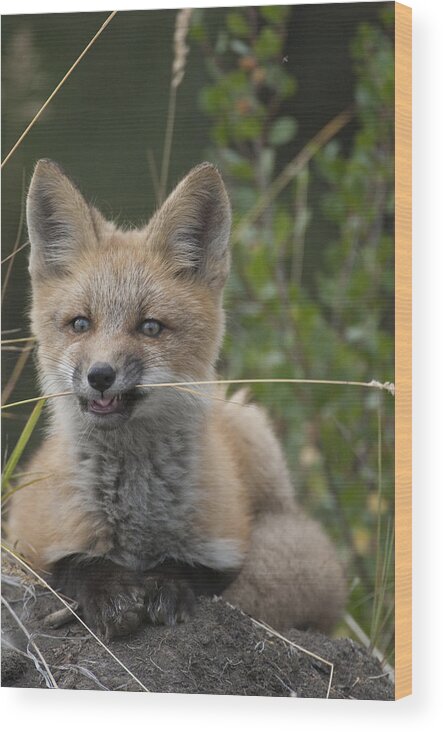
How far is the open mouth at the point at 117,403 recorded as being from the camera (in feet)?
13.1

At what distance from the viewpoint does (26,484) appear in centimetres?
432

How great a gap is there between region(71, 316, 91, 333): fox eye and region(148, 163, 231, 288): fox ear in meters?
0.37

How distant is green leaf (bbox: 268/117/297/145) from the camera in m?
4.24

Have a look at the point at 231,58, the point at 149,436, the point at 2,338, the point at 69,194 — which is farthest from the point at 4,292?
the point at 231,58

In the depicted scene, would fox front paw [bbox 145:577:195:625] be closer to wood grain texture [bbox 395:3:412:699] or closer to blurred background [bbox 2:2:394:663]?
blurred background [bbox 2:2:394:663]

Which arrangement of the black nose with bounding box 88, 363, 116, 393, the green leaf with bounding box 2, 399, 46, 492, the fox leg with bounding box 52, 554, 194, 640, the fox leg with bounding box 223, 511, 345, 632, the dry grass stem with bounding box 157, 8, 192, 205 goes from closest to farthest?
the black nose with bounding box 88, 363, 116, 393, the fox leg with bounding box 52, 554, 194, 640, the fox leg with bounding box 223, 511, 345, 632, the dry grass stem with bounding box 157, 8, 192, 205, the green leaf with bounding box 2, 399, 46, 492

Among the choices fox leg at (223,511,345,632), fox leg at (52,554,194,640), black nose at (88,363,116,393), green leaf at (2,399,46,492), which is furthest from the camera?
green leaf at (2,399,46,492)

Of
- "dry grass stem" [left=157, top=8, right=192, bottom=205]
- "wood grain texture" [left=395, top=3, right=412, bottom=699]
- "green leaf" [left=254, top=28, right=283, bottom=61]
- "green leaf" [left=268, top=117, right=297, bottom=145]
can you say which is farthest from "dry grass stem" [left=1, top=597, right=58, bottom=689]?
"green leaf" [left=254, top=28, right=283, bottom=61]

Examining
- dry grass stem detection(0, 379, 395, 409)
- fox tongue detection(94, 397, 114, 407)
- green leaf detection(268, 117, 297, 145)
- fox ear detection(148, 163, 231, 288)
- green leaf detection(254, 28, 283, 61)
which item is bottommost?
dry grass stem detection(0, 379, 395, 409)

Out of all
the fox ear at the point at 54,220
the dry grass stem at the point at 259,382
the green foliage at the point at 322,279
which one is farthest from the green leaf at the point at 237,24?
the dry grass stem at the point at 259,382

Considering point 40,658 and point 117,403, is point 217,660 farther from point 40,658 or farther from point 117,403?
point 117,403

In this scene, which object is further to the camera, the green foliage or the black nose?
the green foliage

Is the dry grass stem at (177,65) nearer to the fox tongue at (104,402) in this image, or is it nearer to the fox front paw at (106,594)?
the fox tongue at (104,402)

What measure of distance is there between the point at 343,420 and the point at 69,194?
4.31ft
